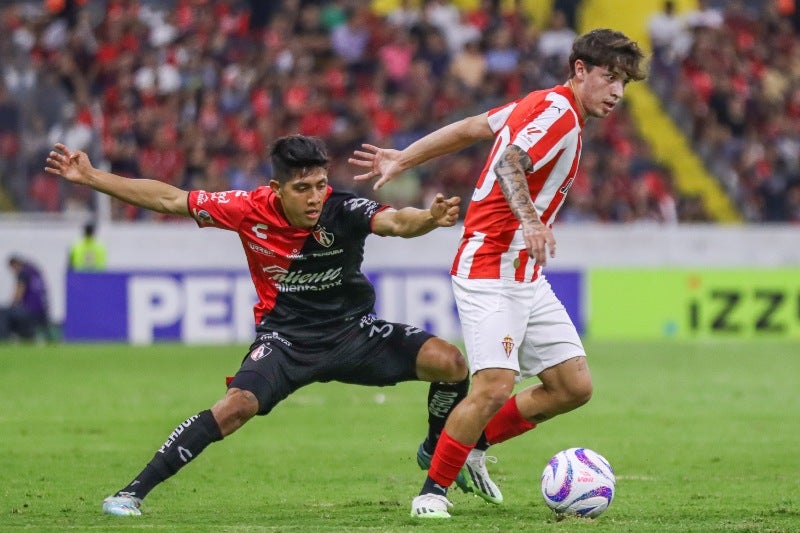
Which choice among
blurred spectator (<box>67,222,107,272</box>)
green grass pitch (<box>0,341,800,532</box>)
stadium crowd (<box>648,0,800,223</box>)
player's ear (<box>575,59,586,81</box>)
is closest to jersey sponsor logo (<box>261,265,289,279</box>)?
green grass pitch (<box>0,341,800,532</box>)

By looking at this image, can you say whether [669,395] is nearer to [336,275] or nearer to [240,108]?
[336,275]

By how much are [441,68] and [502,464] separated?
1747 centimetres

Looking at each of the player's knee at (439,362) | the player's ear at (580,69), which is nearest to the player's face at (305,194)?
the player's knee at (439,362)

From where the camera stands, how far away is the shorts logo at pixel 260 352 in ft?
24.8

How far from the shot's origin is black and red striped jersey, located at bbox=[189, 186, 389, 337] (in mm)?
7645

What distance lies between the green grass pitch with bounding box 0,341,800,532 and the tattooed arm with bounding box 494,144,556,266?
53.8 inches

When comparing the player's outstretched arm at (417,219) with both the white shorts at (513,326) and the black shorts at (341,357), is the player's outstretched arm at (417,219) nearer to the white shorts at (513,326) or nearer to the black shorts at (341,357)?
the white shorts at (513,326)

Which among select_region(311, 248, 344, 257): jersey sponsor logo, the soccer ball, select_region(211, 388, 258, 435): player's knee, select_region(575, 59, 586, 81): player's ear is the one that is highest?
select_region(575, 59, 586, 81): player's ear

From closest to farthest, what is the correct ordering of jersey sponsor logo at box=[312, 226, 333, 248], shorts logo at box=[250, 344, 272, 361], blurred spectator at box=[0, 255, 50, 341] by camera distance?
1. shorts logo at box=[250, 344, 272, 361]
2. jersey sponsor logo at box=[312, 226, 333, 248]
3. blurred spectator at box=[0, 255, 50, 341]

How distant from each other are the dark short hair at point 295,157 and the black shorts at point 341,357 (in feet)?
3.03

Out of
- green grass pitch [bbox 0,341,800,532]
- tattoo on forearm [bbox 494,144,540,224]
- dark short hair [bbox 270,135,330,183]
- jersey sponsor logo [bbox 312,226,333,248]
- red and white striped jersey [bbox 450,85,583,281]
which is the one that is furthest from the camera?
jersey sponsor logo [bbox 312,226,333,248]

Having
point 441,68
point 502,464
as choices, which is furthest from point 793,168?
point 502,464

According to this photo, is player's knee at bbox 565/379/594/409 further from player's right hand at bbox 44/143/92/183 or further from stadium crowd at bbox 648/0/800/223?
stadium crowd at bbox 648/0/800/223

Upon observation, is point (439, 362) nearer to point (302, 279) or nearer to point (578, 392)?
point (578, 392)
